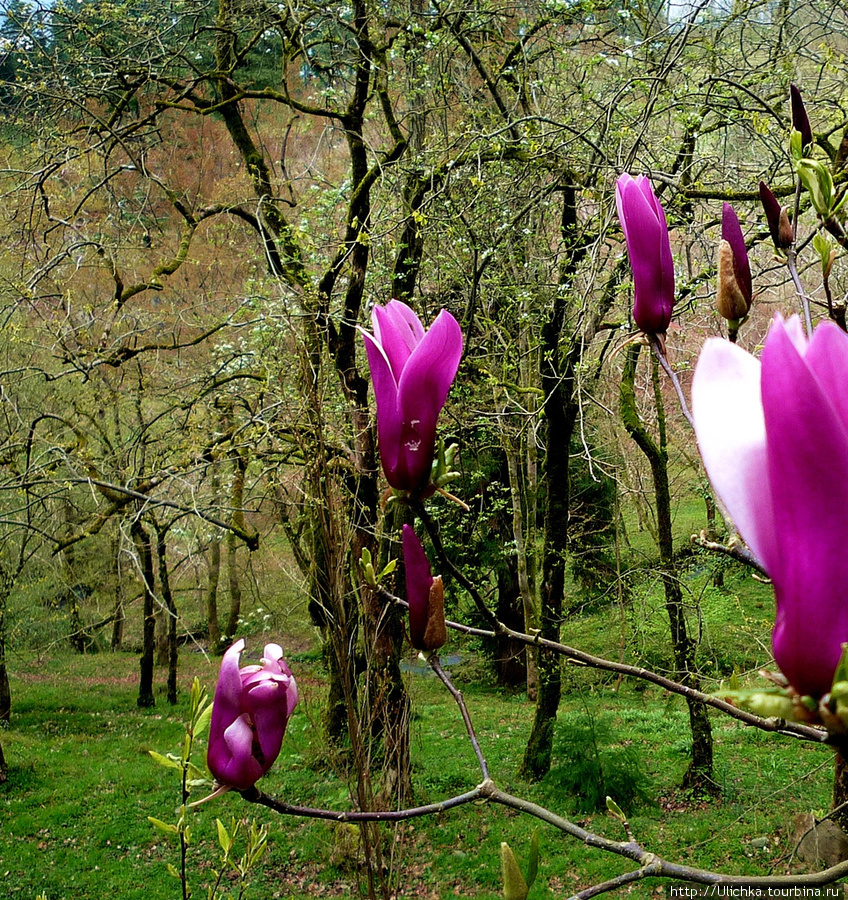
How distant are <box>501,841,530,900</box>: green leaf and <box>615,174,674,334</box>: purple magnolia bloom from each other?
455mm

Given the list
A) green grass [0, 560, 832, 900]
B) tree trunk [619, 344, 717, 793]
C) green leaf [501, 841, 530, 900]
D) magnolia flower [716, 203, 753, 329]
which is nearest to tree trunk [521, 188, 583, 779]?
green grass [0, 560, 832, 900]

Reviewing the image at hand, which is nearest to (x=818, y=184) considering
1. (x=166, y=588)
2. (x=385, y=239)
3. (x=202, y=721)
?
(x=202, y=721)

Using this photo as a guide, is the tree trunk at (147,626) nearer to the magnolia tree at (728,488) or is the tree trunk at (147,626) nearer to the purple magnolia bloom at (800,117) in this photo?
the magnolia tree at (728,488)

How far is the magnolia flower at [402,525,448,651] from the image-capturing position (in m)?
0.62

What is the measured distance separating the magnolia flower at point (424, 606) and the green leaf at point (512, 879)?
16 cm

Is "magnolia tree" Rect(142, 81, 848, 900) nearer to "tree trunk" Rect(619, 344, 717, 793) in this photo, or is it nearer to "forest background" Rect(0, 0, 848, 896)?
"forest background" Rect(0, 0, 848, 896)

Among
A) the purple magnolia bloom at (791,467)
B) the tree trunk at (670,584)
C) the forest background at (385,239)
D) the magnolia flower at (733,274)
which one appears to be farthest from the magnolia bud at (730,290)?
the tree trunk at (670,584)

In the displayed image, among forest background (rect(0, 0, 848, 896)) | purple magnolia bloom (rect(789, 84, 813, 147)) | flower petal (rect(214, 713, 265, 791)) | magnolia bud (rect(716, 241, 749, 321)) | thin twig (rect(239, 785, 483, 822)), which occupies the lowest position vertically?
thin twig (rect(239, 785, 483, 822))

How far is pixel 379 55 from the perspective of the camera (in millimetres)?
4820

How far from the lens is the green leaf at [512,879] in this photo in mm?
534

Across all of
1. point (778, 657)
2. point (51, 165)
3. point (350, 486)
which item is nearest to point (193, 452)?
point (350, 486)

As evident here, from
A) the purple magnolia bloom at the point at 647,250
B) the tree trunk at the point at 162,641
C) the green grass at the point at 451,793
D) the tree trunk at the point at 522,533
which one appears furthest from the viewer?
the tree trunk at the point at 162,641

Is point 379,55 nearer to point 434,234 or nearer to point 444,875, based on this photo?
point 434,234

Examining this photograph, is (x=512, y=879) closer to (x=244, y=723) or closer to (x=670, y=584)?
(x=244, y=723)
